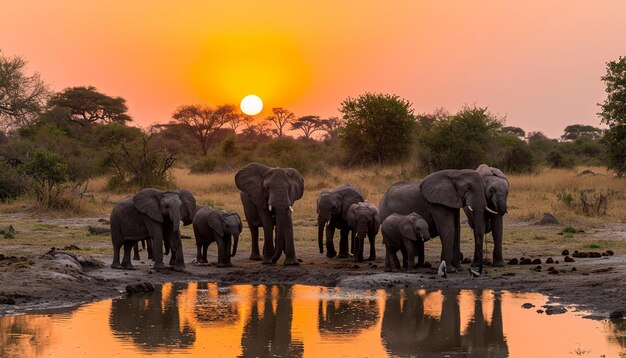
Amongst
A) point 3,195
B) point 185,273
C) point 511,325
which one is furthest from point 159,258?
point 3,195

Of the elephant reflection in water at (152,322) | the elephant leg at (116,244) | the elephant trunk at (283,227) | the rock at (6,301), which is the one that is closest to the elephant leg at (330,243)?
the elephant trunk at (283,227)

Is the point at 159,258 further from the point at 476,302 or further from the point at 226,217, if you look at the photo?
the point at 476,302

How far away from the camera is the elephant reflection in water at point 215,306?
1186cm

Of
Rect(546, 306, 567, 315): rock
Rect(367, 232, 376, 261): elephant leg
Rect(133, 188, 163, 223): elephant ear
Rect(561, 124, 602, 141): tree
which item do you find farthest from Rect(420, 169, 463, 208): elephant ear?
Rect(561, 124, 602, 141): tree

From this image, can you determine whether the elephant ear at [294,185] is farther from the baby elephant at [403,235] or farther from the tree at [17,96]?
the tree at [17,96]

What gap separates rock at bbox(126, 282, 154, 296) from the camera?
Answer: 14070 millimetres

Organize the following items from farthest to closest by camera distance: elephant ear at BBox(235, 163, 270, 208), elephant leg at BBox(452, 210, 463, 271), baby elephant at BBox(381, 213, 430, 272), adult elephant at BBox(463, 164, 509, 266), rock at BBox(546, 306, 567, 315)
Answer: elephant ear at BBox(235, 163, 270, 208)
adult elephant at BBox(463, 164, 509, 266)
elephant leg at BBox(452, 210, 463, 271)
baby elephant at BBox(381, 213, 430, 272)
rock at BBox(546, 306, 567, 315)

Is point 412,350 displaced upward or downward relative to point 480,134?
downward

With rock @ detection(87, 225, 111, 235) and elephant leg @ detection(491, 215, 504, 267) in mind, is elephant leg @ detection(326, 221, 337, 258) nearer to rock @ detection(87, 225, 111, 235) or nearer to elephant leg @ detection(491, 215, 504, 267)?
elephant leg @ detection(491, 215, 504, 267)

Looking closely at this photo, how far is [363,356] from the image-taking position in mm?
9586

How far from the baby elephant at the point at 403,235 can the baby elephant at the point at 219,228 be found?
9.34ft

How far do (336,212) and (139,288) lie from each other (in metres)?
5.24

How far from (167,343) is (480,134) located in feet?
118

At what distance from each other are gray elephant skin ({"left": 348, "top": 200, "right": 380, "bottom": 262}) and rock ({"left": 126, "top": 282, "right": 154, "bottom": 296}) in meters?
4.24
